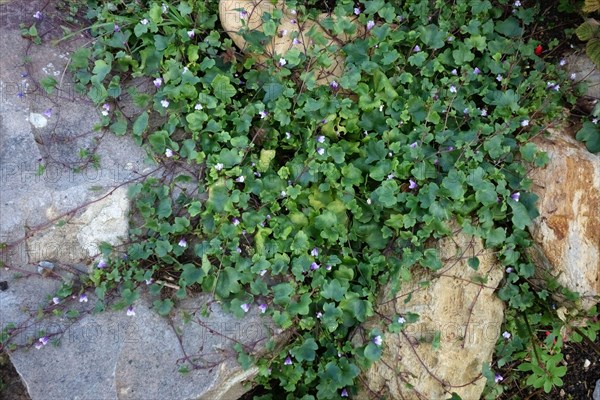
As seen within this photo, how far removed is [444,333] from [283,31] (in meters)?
2.07

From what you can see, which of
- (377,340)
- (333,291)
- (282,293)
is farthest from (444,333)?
(282,293)

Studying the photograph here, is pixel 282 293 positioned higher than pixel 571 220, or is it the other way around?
pixel 571 220

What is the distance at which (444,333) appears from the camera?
3.21 meters

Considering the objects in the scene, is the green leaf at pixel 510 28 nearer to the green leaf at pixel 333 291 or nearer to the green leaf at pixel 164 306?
the green leaf at pixel 333 291

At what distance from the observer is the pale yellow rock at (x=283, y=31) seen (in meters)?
3.61

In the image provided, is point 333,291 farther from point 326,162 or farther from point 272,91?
point 272,91

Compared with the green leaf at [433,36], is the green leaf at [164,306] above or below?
below

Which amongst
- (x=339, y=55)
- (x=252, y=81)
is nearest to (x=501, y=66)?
A: (x=339, y=55)

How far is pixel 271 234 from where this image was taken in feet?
10.8

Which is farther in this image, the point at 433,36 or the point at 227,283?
the point at 433,36

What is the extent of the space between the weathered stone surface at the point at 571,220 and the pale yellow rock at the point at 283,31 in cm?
142

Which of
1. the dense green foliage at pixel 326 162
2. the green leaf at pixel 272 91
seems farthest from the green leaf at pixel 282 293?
the green leaf at pixel 272 91

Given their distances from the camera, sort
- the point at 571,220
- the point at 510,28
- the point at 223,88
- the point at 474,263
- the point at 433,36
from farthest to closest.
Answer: the point at 510,28 < the point at 433,36 < the point at 223,88 < the point at 571,220 < the point at 474,263

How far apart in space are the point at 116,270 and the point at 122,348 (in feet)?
1.41
